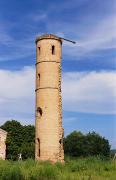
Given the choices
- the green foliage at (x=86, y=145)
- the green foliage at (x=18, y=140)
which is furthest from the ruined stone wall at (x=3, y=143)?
the green foliage at (x=86, y=145)

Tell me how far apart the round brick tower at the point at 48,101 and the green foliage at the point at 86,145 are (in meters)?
24.2

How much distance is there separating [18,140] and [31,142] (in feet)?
4.54

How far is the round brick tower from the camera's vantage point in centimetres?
2552

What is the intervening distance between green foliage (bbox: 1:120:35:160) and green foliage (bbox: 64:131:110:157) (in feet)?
28.3

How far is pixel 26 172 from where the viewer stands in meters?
17.3

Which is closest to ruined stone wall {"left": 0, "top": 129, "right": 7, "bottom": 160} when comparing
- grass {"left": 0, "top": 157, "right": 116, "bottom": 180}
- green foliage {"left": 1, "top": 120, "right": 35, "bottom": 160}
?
green foliage {"left": 1, "top": 120, "right": 35, "bottom": 160}

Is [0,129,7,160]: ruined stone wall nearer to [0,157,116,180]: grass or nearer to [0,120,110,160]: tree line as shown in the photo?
[0,120,110,160]: tree line

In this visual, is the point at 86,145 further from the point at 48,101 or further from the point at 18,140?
the point at 48,101

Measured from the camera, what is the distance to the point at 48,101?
25.9 m

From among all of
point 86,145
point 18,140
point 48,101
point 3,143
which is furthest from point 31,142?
point 48,101

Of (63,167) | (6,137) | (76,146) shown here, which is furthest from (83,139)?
(63,167)

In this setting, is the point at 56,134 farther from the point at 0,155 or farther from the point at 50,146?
the point at 0,155

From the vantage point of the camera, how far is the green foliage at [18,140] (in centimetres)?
3988

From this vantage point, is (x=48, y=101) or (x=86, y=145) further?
(x=86, y=145)
